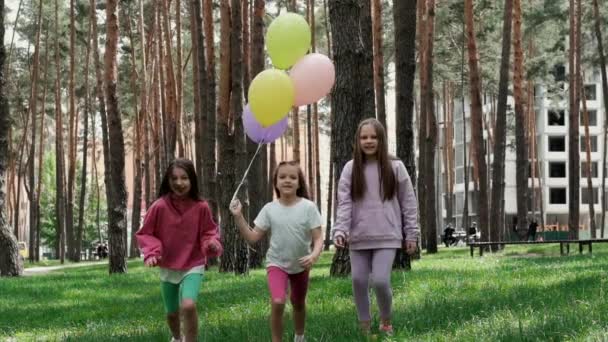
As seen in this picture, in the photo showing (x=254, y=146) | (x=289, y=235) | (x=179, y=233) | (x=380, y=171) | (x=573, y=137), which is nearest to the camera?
(x=289, y=235)

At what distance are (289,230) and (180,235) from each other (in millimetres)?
830

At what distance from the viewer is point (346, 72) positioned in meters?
12.6

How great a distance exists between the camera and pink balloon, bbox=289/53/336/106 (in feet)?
27.3

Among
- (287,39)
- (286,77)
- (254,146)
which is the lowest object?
(286,77)

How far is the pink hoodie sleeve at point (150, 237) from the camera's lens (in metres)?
6.55

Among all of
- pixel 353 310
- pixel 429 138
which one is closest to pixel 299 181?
pixel 353 310

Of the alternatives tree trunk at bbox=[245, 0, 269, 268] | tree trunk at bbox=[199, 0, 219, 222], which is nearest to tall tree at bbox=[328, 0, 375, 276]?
tree trunk at bbox=[199, 0, 219, 222]

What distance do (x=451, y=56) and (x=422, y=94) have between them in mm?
8273

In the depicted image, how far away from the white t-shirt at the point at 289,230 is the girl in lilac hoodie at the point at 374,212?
37 cm

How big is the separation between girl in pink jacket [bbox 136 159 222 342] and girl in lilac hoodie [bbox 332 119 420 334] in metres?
1.01

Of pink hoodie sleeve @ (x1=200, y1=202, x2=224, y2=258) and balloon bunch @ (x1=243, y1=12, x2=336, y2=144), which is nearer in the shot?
pink hoodie sleeve @ (x1=200, y1=202, x2=224, y2=258)

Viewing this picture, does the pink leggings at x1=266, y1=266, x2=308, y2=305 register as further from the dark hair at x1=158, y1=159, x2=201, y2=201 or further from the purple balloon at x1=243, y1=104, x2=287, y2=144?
the purple balloon at x1=243, y1=104, x2=287, y2=144

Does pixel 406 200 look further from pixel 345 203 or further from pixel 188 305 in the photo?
pixel 188 305

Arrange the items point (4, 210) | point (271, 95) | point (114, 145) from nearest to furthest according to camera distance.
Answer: point (271, 95), point (114, 145), point (4, 210)
